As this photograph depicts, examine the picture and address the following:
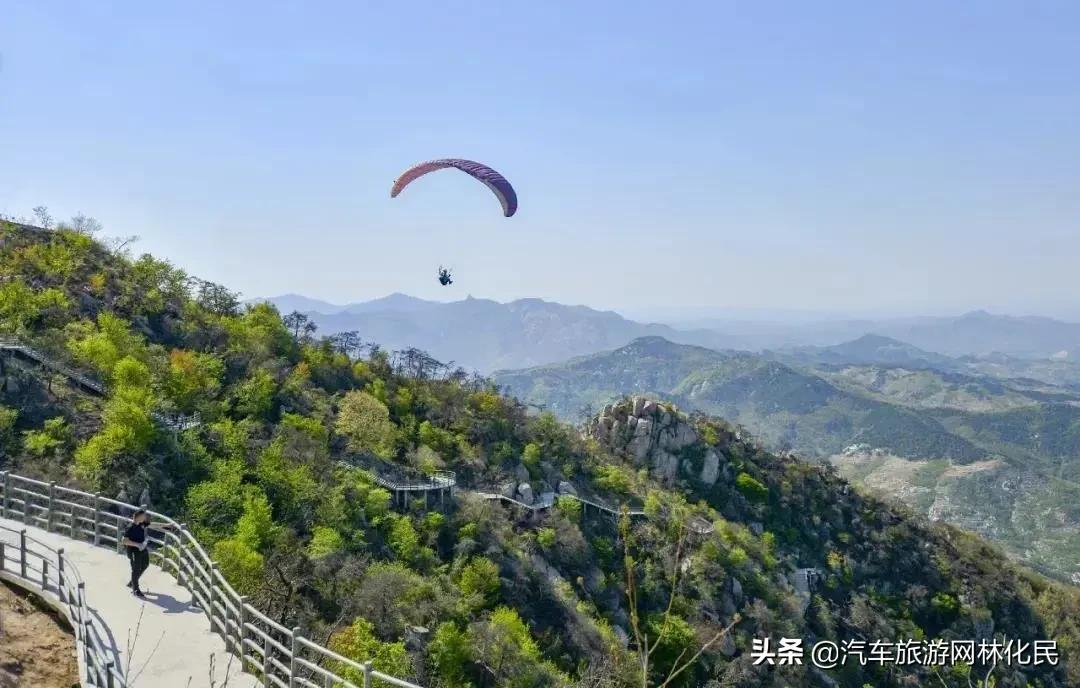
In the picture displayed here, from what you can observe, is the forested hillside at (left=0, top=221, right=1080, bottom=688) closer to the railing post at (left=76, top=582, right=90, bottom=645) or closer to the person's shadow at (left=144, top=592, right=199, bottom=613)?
the person's shadow at (left=144, top=592, right=199, bottom=613)

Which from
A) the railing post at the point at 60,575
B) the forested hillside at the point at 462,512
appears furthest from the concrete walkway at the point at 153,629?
the forested hillside at the point at 462,512

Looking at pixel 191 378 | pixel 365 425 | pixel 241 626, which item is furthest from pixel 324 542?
pixel 241 626

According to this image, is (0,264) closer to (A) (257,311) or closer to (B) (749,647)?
(A) (257,311)

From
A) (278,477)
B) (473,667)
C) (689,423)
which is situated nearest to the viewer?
(473,667)

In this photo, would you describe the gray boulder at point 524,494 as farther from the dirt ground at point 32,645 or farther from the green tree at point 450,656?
the dirt ground at point 32,645

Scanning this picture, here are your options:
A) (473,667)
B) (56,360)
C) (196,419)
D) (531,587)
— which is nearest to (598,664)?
(531,587)

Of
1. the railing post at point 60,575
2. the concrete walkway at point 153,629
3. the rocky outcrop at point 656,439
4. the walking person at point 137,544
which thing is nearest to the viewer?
the concrete walkway at point 153,629

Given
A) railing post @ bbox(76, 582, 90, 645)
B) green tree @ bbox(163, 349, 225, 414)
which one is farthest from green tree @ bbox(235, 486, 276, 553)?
railing post @ bbox(76, 582, 90, 645)

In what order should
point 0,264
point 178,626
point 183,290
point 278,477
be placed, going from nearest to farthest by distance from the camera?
point 178,626, point 278,477, point 0,264, point 183,290
